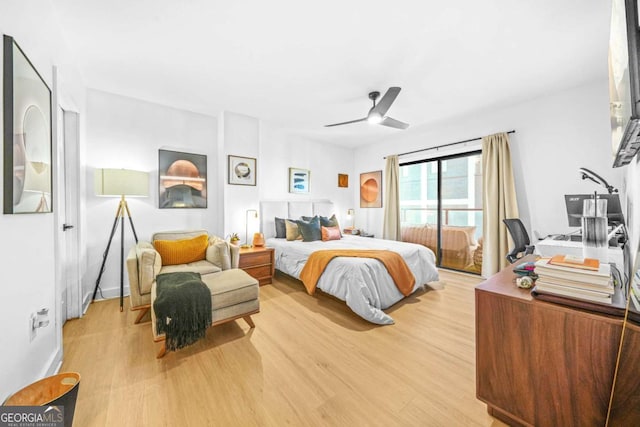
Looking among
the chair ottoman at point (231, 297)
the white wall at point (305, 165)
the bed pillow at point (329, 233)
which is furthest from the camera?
the white wall at point (305, 165)

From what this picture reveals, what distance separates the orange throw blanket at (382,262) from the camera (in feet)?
9.21

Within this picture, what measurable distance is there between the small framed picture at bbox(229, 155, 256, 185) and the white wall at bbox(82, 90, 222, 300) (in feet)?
1.22

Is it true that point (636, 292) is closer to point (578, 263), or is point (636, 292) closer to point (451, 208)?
point (578, 263)

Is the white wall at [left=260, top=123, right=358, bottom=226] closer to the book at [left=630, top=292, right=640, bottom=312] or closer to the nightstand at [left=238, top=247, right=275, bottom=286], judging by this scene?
the nightstand at [left=238, top=247, right=275, bottom=286]

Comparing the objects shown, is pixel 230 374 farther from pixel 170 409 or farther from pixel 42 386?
pixel 42 386

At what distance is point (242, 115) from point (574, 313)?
4228 mm

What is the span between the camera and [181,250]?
9.65ft

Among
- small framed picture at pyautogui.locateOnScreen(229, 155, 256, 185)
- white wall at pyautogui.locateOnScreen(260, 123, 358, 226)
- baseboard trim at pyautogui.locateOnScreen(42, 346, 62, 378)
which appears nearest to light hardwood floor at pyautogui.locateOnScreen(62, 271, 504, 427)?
baseboard trim at pyautogui.locateOnScreen(42, 346, 62, 378)

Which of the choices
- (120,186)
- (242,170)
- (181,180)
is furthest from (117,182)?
(242,170)

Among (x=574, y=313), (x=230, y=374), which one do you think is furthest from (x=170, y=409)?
(x=574, y=313)

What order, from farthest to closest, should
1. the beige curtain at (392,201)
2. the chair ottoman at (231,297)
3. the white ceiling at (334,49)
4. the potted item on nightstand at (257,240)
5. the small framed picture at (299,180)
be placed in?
the beige curtain at (392,201), the small framed picture at (299,180), the potted item on nightstand at (257,240), the chair ottoman at (231,297), the white ceiling at (334,49)

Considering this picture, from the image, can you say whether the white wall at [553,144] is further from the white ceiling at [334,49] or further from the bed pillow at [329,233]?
the bed pillow at [329,233]

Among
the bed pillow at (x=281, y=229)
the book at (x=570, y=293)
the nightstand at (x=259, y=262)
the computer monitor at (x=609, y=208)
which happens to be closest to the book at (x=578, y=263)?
the book at (x=570, y=293)

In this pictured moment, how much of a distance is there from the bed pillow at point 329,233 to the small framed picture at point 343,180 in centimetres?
180
